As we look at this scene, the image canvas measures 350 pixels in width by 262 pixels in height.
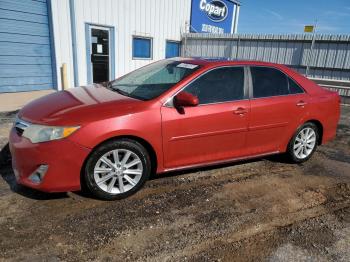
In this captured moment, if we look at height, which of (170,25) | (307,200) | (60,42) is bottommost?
(307,200)

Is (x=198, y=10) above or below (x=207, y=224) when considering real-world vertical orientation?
above

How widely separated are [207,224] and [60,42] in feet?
25.4

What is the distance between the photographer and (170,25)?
13086mm

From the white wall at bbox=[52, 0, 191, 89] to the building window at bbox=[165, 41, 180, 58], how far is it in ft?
0.76

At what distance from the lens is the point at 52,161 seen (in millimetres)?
3088

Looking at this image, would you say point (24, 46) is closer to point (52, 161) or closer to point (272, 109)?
point (52, 161)

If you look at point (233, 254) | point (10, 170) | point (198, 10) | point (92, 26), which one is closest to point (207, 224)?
point (233, 254)

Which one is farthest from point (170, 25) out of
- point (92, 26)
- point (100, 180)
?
point (100, 180)

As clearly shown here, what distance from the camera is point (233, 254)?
272 centimetres

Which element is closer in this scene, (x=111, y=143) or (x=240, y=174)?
(x=111, y=143)

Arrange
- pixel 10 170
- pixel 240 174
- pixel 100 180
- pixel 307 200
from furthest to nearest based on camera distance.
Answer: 1. pixel 240 174
2. pixel 10 170
3. pixel 307 200
4. pixel 100 180

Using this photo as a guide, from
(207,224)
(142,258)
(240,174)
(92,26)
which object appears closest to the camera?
(142,258)

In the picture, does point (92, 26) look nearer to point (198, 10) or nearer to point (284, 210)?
point (198, 10)

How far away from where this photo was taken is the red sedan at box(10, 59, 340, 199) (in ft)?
10.4
